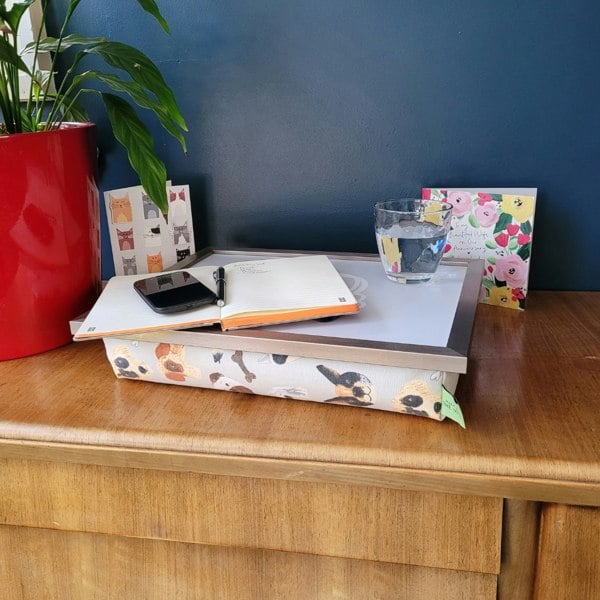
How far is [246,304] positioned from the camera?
27.5 inches

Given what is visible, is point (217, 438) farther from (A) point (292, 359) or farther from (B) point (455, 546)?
(B) point (455, 546)

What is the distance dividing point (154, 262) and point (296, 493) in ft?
1.55

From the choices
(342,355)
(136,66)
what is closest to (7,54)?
(136,66)

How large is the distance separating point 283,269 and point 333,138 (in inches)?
11.7

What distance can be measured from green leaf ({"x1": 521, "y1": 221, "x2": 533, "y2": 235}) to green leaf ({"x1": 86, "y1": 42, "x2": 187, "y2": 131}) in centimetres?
50

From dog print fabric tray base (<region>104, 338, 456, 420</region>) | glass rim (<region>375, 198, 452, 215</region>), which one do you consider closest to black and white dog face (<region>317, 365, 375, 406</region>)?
dog print fabric tray base (<region>104, 338, 456, 420</region>)

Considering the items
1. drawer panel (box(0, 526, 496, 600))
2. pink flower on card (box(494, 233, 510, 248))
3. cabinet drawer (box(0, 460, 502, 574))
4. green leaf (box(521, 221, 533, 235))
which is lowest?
drawer panel (box(0, 526, 496, 600))

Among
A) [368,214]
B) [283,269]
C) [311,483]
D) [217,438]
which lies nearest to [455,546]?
[311,483]

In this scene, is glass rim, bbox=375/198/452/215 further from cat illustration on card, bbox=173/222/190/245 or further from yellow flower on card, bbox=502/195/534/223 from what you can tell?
cat illustration on card, bbox=173/222/190/245

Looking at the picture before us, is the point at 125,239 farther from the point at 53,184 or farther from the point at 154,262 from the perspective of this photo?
the point at 53,184

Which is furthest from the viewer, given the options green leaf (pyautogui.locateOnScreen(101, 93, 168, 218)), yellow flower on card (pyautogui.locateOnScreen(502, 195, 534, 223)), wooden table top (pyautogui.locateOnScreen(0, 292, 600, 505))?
yellow flower on card (pyautogui.locateOnScreen(502, 195, 534, 223))

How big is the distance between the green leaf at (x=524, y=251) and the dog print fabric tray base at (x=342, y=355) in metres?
0.19

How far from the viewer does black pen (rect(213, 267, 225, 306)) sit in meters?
0.72

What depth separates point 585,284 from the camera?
1017 millimetres
